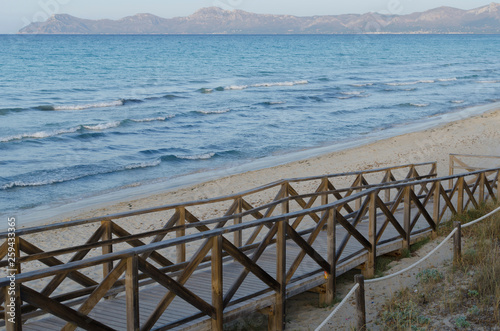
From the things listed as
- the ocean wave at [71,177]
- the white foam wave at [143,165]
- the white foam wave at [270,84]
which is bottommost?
the ocean wave at [71,177]

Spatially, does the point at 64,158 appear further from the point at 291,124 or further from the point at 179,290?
the point at 179,290

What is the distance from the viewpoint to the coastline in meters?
15.8

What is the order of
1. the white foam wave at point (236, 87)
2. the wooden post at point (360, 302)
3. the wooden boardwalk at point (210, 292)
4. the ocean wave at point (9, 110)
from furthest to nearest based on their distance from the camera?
the white foam wave at point (236, 87) → the ocean wave at point (9, 110) → the wooden boardwalk at point (210, 292) → the wooden post at point (360, 302)

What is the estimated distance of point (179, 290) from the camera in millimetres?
5781

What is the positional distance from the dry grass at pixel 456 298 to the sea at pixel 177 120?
374 inches

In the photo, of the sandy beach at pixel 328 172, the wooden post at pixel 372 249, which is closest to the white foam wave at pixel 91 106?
the sandy beach at pixel 328 172

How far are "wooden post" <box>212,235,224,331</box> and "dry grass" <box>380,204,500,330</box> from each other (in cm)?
185

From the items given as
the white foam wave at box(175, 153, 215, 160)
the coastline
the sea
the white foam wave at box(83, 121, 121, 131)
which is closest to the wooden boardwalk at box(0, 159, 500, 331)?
the coastline

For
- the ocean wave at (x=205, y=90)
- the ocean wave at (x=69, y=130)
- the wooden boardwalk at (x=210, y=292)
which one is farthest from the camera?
the ocean wave at (x=205, y=90)

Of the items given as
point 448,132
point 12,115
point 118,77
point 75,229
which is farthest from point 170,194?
point 118,77

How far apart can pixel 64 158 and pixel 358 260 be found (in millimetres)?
16770

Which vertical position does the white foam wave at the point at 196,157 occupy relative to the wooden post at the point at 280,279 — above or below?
below

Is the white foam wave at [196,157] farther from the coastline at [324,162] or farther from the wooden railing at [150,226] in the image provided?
the wooden railing at [150,226]

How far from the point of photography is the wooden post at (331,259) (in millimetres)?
7543
